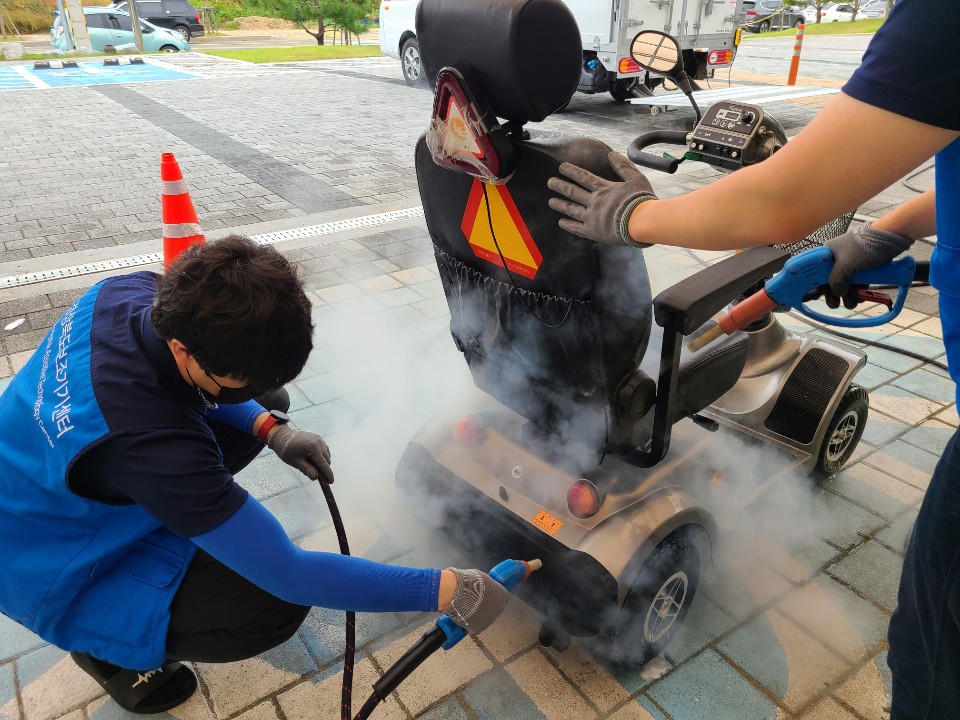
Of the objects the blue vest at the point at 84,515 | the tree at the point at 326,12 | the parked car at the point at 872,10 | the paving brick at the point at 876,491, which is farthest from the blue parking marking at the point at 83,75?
the parked car at the point at 872,10

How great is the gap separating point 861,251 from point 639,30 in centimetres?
724

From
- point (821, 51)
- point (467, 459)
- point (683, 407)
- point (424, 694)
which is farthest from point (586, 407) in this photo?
point (821, 51)

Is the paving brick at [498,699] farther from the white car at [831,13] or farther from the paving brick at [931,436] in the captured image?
the white car at [831,13]

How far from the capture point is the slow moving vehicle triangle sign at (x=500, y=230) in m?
1.46

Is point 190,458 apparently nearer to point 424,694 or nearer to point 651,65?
point 424,694

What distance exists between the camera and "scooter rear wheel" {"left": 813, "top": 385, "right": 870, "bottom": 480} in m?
2.30

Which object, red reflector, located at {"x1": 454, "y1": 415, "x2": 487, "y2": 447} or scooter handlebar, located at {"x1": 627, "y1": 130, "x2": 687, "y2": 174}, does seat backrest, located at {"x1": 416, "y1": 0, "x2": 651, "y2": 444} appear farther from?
scooter handlebar, located at {"x1": 627, "y1": 130, "x2": 687, "y2": 174}

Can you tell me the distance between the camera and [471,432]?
6.55 feet

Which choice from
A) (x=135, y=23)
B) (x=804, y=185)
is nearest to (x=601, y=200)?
(x=804, y=185)

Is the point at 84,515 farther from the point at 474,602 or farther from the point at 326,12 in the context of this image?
the point at 326,12

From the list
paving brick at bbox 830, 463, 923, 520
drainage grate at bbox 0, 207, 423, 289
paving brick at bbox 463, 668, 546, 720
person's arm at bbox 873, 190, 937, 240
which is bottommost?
paving brick at bbox 463, 668, 546, 720

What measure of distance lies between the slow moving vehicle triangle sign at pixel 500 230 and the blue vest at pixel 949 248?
703 mm

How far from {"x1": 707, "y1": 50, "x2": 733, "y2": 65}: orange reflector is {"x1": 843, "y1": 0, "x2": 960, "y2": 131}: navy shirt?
977cm

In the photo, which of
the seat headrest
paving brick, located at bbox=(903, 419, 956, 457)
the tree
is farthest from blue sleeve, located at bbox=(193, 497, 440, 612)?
the tree
